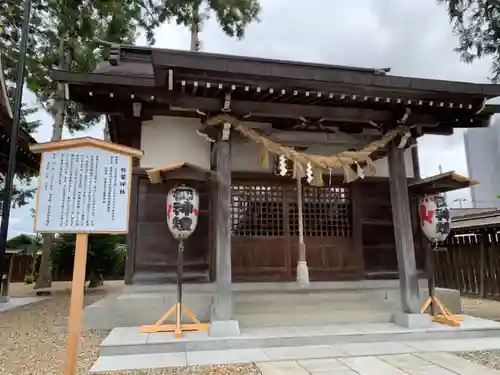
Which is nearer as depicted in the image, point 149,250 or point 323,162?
point 323,162

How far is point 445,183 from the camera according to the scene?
493 cm

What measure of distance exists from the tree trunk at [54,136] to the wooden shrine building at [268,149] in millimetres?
4549

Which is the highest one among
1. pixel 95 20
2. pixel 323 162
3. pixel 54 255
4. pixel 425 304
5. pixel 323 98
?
pixel 95 20

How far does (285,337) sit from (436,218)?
2.73 m

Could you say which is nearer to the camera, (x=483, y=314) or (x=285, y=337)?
(x=285, y=337)

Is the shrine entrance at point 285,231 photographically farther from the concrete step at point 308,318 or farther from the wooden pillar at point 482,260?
the wooden pillar at point 482,260

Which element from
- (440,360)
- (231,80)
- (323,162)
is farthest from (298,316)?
(231,80)

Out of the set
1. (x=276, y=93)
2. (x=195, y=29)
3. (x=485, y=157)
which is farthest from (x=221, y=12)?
(x=485, y=157)

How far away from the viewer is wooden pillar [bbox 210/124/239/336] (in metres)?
4.06

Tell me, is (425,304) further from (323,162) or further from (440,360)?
(323,162)

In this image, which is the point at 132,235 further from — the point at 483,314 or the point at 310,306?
the point at 483,314

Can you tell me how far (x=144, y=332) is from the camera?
420 centimetres

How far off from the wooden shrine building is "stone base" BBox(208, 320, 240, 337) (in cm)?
44

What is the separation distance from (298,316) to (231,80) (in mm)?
3334
